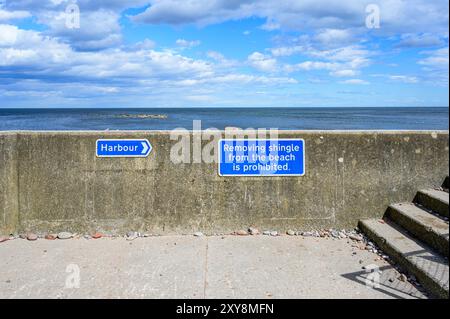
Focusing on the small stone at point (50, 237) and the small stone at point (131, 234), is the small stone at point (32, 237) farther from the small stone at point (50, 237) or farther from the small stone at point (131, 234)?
the small stone at point (131, 234)

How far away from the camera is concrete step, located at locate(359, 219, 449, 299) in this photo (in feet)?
12.1

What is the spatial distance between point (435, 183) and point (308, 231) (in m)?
2.06

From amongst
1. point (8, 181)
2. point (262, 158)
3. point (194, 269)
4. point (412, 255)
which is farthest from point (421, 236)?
point (8, 181)

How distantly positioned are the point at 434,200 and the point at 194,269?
344 cm

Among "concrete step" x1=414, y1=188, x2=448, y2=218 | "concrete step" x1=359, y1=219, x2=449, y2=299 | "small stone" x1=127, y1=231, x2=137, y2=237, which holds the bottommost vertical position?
"small stone" x1=127, y1=231, x2=137, y2=237

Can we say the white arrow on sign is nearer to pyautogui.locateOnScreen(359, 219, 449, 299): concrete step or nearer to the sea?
pyautogui.locateOnScreen(359, 219, 449, 299): concrete step

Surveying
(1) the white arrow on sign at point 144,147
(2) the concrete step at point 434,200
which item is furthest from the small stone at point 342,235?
(1) the white arrow on sign at point 144,147

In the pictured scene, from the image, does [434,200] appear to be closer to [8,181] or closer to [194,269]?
[194,269]

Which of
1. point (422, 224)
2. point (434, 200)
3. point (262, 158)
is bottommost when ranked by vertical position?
point (422, 224)

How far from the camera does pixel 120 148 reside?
5602 millimetres

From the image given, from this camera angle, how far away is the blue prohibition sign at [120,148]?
5.59m

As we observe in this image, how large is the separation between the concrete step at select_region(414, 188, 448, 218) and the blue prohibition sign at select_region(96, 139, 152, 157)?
13.3ft

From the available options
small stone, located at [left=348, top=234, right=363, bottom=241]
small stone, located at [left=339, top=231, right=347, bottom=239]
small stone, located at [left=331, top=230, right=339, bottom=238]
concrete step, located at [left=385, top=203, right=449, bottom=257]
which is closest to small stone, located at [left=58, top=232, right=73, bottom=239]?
small stone, located at [left=331, top=230, right=339, bottom=238]
